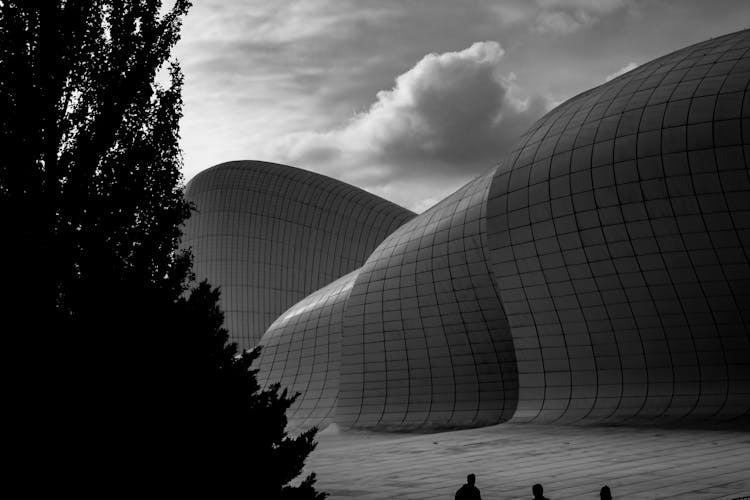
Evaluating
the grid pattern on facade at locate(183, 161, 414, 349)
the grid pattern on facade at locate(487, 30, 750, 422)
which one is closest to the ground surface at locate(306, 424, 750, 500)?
the grid pattern on facade at locate(487, 30, 750, 422)

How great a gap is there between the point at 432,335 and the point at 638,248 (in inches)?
483

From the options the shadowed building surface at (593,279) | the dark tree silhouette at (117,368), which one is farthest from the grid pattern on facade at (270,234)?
the dark tree silhouette at (117,368)

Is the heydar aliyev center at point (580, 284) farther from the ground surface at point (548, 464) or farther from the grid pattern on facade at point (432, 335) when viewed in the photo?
the ground surface at point (548, 464)

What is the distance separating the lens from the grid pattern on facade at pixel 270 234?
6297 centimetres

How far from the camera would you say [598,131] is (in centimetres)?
3312

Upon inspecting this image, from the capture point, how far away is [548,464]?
2191 centimetres

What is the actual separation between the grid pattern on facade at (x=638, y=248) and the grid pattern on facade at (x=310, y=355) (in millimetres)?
13621

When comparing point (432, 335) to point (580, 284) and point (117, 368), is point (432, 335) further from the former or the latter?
point (117, 368)

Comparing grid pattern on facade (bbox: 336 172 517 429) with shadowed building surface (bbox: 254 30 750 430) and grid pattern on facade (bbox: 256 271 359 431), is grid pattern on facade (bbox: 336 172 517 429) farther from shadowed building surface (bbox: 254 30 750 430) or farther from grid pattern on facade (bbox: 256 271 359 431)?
grid pattern on facade (bbox: 256 271 359 431)

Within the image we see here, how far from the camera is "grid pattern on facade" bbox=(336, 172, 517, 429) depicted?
37.5 meters

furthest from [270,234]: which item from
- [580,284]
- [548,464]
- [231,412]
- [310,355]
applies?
[231,412]

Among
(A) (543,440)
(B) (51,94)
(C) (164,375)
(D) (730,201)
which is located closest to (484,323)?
(A) (543,440)

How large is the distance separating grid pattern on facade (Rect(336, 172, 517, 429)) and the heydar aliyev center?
0.26ft

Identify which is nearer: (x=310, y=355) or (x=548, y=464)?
(x=548, y=464)
